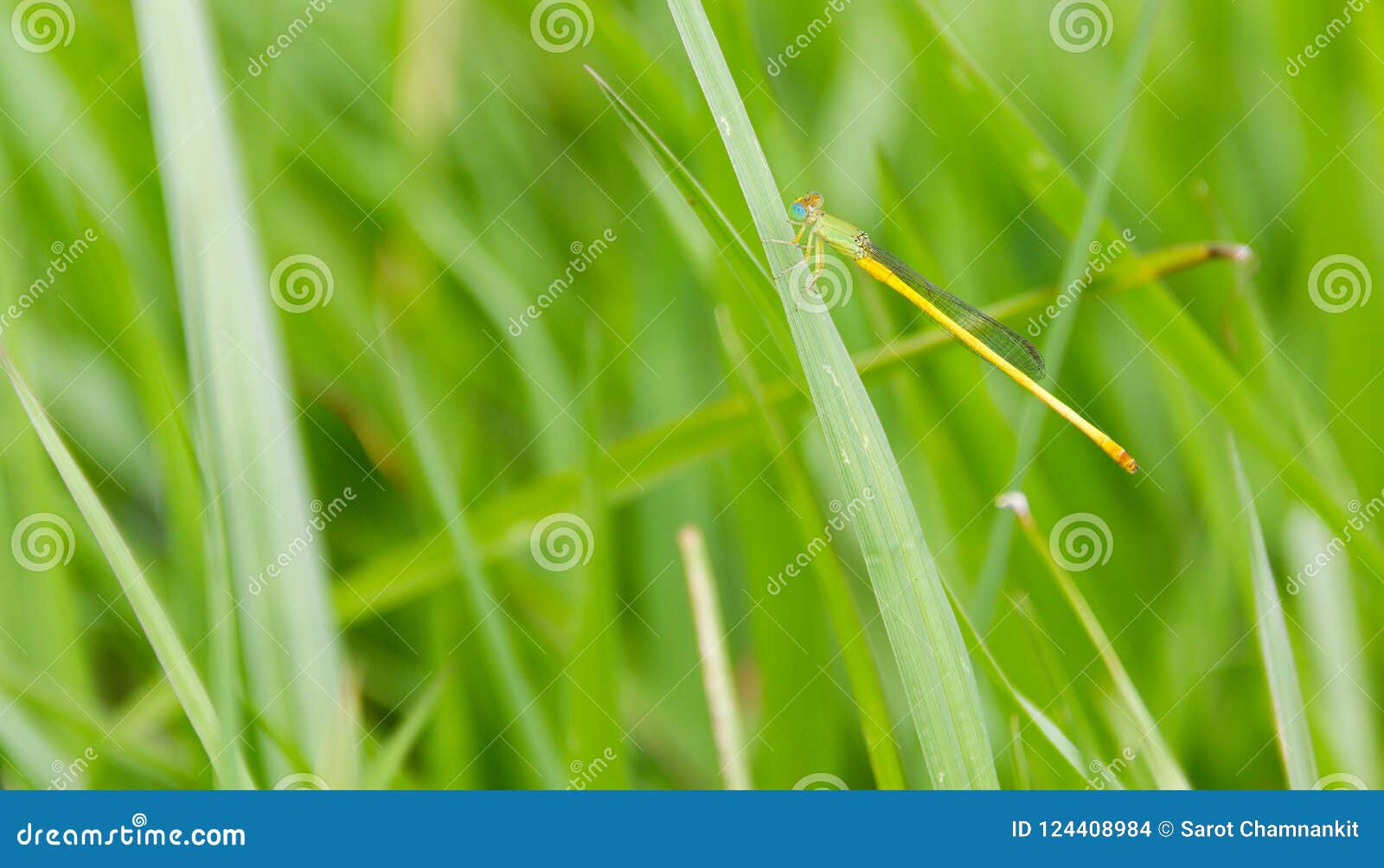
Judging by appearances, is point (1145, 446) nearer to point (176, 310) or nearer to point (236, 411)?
point (236, 411)

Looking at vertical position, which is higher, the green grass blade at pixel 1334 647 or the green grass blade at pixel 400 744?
the green grass blade at pixel 400 744

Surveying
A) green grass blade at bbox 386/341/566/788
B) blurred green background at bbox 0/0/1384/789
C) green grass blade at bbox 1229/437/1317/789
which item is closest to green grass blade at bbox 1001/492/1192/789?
blurred green background at bbox 0/0/1384/789

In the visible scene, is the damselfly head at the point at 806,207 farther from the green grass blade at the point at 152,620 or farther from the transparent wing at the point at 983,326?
the green grass blade at the point at 152,620

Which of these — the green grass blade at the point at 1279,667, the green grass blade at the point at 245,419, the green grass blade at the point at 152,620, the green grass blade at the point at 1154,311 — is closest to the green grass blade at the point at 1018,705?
the green grass blade at the point at 1279,667

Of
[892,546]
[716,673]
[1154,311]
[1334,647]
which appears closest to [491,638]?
[716,673]

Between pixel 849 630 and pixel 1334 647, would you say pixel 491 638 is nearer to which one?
pixel 849 630
